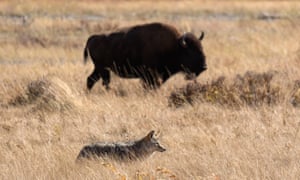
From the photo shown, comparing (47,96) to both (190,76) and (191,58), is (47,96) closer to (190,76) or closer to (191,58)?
(190,76)

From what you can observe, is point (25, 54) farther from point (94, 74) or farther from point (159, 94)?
point (159, 94)

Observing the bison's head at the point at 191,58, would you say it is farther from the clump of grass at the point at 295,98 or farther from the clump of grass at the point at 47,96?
the clump of grass at the point at 47,96

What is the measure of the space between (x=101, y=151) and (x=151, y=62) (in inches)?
293

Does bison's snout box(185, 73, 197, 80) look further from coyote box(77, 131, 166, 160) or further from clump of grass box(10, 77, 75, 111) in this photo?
coyote box(77, 131, 166, 160)

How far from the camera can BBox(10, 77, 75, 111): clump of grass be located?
13.9 m

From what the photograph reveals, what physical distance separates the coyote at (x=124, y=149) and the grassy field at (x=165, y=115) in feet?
0.43

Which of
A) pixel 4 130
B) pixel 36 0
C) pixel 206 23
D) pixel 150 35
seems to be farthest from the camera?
Answer: pixel 36 0

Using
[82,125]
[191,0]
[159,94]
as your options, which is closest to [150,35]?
[159,94]

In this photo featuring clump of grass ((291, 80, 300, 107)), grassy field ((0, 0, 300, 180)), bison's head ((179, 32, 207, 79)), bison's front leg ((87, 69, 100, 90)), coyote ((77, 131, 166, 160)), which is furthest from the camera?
bison's head ((179, 32, 207, 79))

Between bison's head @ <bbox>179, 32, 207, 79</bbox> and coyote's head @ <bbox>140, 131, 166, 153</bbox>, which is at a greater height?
coyote's head @ <bbox>140, 131, 166, 153</bbox>

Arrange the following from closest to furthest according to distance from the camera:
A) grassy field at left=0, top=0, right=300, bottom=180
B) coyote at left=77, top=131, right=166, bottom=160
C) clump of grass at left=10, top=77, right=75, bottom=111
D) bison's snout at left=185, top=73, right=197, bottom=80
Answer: grassy field at left=0, top=0, right=300, bottom=180 → coyote at left=77, top=131, right=166, bottom=160 → clump of grass at left=10, top=77, right=75, bottom=111 → bison's snout at left=185, top=73, right=197, bottom=80

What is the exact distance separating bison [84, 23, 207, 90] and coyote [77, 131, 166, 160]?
6.80m

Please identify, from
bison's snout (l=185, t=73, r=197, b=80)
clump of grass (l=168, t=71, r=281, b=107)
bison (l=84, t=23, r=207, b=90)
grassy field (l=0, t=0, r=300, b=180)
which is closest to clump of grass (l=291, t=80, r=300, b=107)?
grassy field (l=0, t=0, r=300, b=180)

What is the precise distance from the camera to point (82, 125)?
1243 cm
